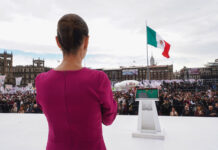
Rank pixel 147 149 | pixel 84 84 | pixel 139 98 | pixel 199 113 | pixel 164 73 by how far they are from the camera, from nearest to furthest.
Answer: pixel 84 84 → pixel 147 149 → pixel 139 98 → pixel 199 113 → pixel 164 73

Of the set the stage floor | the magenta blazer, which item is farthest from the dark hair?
the stage floor

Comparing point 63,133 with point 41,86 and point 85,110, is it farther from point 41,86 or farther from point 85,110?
A: point 41,86

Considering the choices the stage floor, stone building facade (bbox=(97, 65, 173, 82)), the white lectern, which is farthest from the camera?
stone building facade (bbox=(97, 65, 173, 82))

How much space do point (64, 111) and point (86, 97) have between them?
0.50 feet

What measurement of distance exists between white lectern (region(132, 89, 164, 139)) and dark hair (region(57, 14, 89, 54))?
3.55 metres

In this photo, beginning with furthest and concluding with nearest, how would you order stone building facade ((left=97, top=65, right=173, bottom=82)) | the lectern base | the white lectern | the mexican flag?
1. stone building facade ((left=97, top=65, right=173, bottom=82))
2. the mexican flag
3. the white lectern
4. the lectern base

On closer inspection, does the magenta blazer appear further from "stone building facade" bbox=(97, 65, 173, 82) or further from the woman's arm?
"stone building facade" bbox=(97, 65, 173, 82)

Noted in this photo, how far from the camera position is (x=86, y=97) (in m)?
0.83

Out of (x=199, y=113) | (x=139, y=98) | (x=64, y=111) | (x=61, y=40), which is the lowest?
(x=199, y=113)

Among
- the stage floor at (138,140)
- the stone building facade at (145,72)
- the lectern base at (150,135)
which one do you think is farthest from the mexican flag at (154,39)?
the stone building facade at (145,72)

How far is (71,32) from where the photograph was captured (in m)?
0.87

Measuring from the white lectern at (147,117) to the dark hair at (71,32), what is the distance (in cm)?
355

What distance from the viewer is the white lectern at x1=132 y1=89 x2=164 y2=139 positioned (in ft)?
13.3

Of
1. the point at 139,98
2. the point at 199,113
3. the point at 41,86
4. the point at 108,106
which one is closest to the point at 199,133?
the point at 139,98
